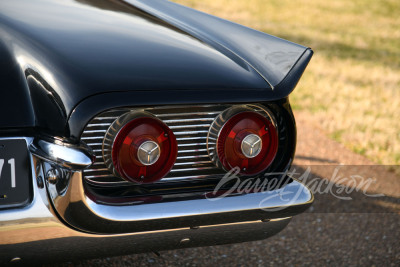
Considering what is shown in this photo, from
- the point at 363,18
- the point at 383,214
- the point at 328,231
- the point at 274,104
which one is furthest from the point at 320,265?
the point at 363,18

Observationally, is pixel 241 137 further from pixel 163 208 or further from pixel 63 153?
pixel 63 153

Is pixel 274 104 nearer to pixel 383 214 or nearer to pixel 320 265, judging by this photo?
pixel 320 265

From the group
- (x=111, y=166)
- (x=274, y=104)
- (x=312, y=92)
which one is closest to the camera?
(x=111, y=166)

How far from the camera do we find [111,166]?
1638 millimetres

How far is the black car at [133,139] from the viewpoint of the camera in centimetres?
153

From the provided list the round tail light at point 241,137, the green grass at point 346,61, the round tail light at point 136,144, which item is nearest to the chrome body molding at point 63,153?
the round tail light at point 136,144

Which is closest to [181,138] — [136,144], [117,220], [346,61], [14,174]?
[136,144]

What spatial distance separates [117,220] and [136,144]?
9.4 inches

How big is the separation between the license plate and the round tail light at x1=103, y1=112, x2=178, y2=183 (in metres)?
0.24

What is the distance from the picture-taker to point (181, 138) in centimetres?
173

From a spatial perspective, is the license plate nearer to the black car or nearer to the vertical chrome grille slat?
A: the black car

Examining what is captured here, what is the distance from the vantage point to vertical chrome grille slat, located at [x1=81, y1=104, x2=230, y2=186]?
1.61m

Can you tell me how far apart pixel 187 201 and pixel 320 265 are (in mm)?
1326

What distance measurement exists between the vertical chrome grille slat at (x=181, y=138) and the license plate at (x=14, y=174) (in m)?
0.18
